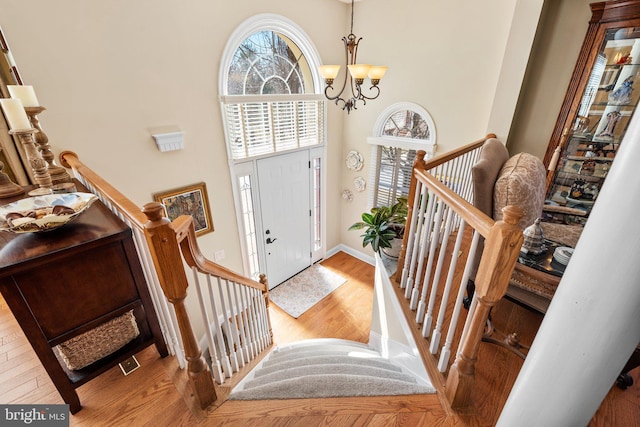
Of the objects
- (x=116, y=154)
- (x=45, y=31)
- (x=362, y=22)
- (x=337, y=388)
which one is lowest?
(x=337, y=388)

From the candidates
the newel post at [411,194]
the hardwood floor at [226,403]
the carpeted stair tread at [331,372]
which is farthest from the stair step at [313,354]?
the hardwood floor at [226,403]

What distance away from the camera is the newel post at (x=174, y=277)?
92 cm

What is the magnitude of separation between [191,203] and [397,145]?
3.04 meters

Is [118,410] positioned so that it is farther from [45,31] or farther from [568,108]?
[568,108]

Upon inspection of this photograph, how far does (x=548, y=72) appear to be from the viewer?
2.97 m

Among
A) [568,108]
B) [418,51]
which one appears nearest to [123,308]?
[568,108]

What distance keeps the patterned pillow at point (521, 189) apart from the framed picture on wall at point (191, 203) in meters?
2.93

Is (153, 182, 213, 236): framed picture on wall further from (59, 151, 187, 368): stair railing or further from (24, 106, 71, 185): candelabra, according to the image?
(59, 151, 187, 368): stair railing

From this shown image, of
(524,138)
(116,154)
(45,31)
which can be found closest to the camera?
(45,31)

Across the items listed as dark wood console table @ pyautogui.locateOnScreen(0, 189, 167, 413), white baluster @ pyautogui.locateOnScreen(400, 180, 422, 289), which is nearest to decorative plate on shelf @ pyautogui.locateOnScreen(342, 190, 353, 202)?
white baluster @ pyautogui.locateOnScreen(400, 180, 422, 289)

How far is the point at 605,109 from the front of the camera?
103 inches

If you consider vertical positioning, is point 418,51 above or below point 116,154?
above

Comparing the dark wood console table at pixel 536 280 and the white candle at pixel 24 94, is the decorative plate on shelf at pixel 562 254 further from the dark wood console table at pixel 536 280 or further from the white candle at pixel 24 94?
the white candle at pixel 24 94

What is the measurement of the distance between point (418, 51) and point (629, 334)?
13.4ft
